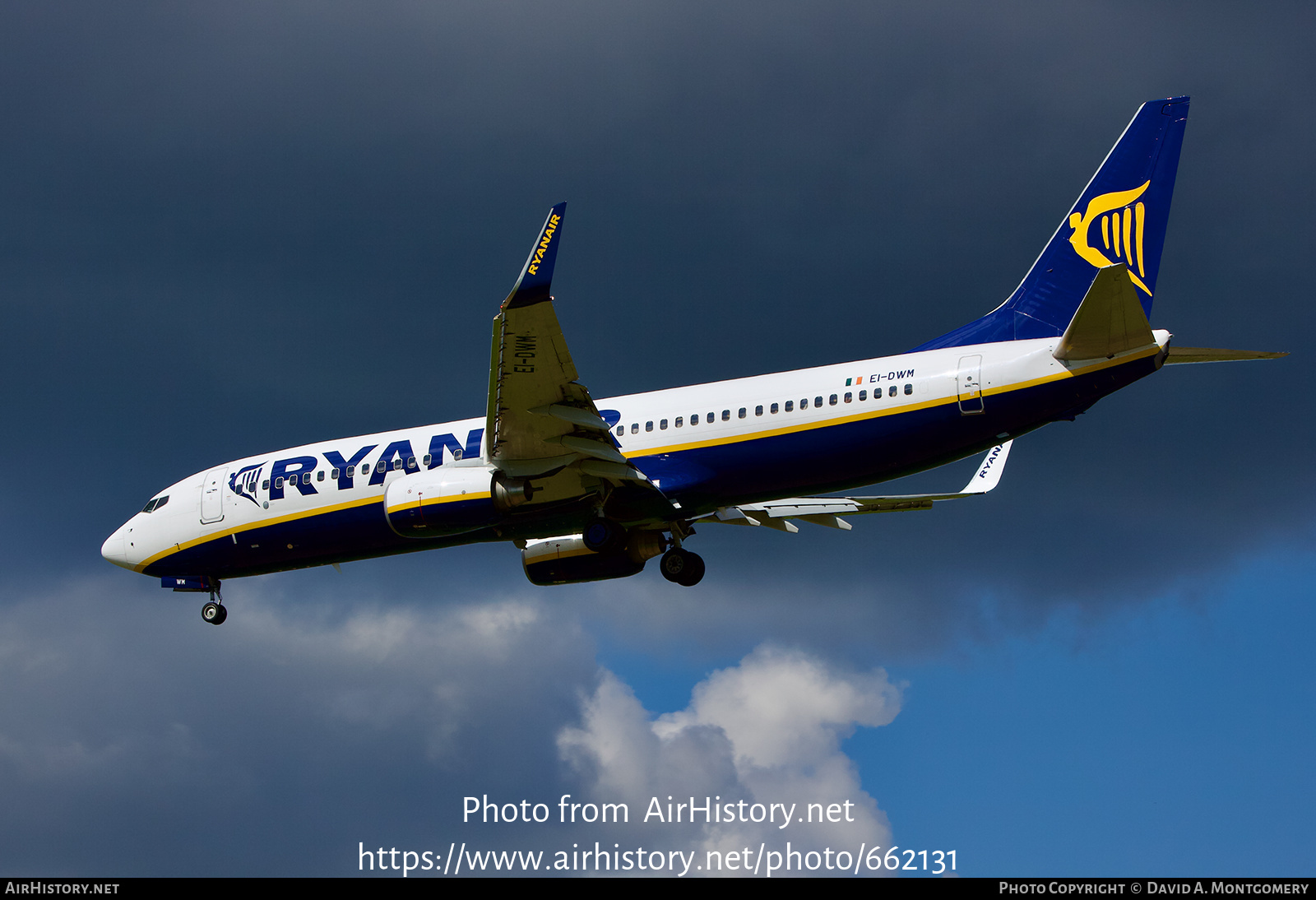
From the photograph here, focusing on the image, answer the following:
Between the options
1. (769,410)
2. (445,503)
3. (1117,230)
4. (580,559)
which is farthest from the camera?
(580,559)

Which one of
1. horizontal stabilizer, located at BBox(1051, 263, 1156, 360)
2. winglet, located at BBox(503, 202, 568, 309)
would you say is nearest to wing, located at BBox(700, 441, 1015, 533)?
horizontal stabilizer, located at BBox(1051, 263, 1156, 360)

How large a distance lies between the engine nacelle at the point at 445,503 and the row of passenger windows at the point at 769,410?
385cm

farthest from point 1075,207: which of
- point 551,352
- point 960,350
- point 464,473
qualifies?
point 464,473

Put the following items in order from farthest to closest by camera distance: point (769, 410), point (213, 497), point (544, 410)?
point (213, 497), point (769, 410), point (544, 410)

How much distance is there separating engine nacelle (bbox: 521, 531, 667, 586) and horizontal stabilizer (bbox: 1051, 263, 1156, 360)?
13.8 m

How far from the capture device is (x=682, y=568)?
39.5 m

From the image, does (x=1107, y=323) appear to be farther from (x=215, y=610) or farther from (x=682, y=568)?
(x=215, y=610)

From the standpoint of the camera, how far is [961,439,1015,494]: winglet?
40.6 m

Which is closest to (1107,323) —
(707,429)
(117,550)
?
(707,429)

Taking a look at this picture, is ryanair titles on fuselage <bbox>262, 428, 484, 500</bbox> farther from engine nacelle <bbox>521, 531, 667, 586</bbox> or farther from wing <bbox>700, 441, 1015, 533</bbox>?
wing <bbox>700, 441, 1015, 533</bbox>

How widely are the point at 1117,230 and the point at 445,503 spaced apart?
18.1 metres

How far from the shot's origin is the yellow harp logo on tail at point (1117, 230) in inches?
1373

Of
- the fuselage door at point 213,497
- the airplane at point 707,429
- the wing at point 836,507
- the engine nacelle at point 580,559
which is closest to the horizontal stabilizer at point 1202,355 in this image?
the airplane at point 707,429
